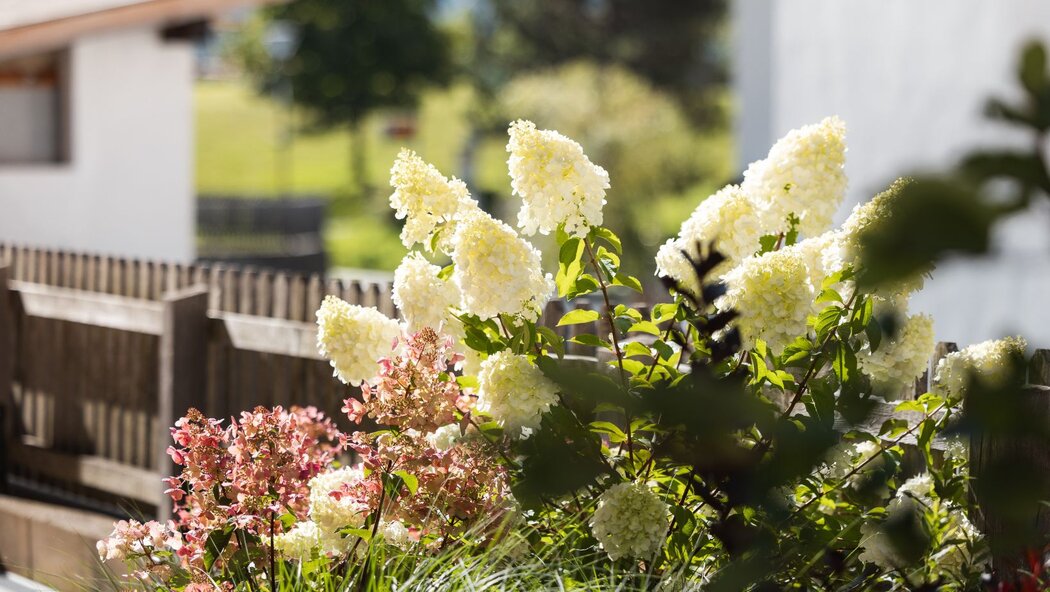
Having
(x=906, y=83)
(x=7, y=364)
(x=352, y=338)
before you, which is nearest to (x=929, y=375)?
(x=352, y=338)

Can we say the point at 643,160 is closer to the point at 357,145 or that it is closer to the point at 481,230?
the point at 357,145

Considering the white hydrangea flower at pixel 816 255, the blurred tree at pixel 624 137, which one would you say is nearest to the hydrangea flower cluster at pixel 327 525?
the white hydrangea flower at pixel 816 255

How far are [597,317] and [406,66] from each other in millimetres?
37820

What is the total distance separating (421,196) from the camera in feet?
11.4

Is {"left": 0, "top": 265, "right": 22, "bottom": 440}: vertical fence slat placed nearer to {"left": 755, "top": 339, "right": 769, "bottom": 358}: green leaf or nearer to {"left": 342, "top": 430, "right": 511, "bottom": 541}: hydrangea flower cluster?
{"left": 342, "top": 430, "right": 511, "bottom": 541}: hydrangea flower cluster

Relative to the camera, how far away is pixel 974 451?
301 cm

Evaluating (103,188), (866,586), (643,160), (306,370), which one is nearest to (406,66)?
(643,160)

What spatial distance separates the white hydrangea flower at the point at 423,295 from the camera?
135 inches

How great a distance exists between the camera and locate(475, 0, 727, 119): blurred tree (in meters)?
52.2

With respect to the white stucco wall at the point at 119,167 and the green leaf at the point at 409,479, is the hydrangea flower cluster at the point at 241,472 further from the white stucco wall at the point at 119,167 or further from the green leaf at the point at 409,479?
the white stucco wall at the point at 119,167

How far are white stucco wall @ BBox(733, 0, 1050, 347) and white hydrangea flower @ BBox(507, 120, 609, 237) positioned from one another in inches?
169

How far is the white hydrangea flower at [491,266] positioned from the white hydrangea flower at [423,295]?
0.54 ft

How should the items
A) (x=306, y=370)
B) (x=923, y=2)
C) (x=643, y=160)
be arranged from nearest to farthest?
(x=306, y=370)
(x=923, y=2)
(x=643, y=160)

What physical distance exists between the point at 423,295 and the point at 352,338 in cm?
22
